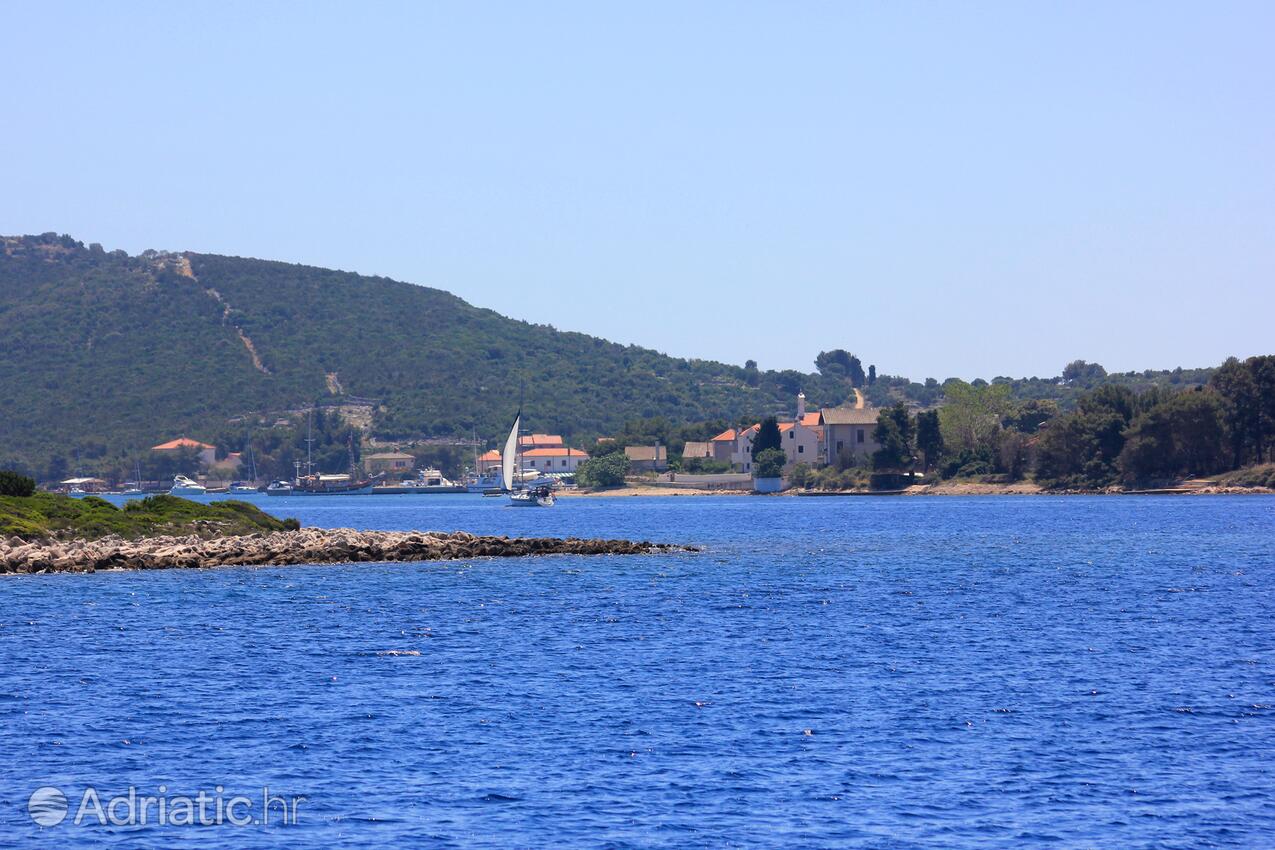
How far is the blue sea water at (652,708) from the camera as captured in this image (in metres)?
19.5

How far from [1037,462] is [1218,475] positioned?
64.1ft

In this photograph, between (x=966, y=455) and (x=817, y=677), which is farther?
(x=966, y=455)

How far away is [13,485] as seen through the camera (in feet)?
216

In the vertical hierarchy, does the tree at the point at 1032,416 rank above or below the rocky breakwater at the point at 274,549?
above

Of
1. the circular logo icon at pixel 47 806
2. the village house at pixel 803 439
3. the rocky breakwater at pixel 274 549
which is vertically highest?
the village house at pixel 803 439

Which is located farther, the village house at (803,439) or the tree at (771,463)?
the tree at (771,463)

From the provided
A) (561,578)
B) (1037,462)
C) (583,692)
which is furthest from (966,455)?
(583,692)

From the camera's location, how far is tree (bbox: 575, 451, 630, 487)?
192875 millimetres

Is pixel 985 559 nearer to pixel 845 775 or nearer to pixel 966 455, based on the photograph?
pixel 845 775

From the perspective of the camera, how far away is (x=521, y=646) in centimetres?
3572

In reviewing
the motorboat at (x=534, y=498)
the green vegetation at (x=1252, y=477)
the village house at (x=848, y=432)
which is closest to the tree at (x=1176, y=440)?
the green vegetation at (x=1252, y=477)

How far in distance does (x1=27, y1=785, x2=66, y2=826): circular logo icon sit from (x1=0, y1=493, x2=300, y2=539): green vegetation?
132 feet

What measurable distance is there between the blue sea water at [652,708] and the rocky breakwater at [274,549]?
2.38 m

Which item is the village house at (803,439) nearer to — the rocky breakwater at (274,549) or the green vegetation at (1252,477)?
the green vegetation at (1252,477)
